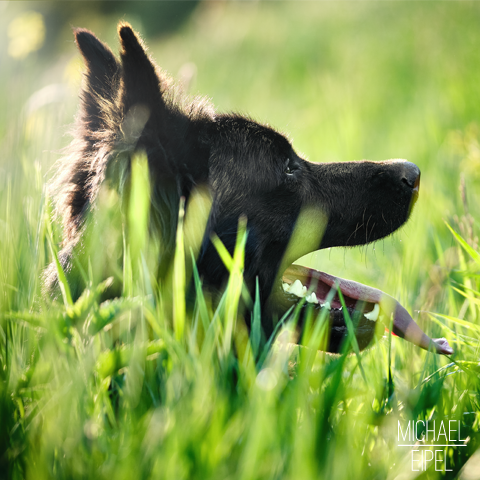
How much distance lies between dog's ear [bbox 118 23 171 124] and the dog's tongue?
1.01 m

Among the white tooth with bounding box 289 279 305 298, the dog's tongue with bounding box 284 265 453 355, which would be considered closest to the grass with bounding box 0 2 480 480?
the dog's tongue with bounding box 284 265 453 355

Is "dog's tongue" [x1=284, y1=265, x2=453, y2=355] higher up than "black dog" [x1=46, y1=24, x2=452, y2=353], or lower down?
lower down

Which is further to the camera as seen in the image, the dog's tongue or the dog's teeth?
the dog's teeth

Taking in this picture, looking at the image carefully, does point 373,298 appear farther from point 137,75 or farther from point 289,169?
point 137,75

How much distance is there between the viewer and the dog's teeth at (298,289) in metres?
2.04

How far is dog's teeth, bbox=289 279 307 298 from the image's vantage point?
6.68 ft

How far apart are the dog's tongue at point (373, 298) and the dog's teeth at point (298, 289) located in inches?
2.4

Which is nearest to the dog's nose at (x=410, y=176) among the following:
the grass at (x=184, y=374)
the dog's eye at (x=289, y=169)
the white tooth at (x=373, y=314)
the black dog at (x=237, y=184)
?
the black dog at (x=237, y=184)

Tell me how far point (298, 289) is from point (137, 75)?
46.3 inches

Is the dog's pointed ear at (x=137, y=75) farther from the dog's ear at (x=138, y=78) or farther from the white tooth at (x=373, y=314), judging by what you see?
the white tooth at (x=373, y=314)

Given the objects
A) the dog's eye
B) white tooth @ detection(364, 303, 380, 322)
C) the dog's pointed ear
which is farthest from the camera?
the dog's eye

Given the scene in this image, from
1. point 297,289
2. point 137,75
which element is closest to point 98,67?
point 137,75

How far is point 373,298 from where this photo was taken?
203 centimetres

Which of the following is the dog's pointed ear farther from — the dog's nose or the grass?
the dog's nose
